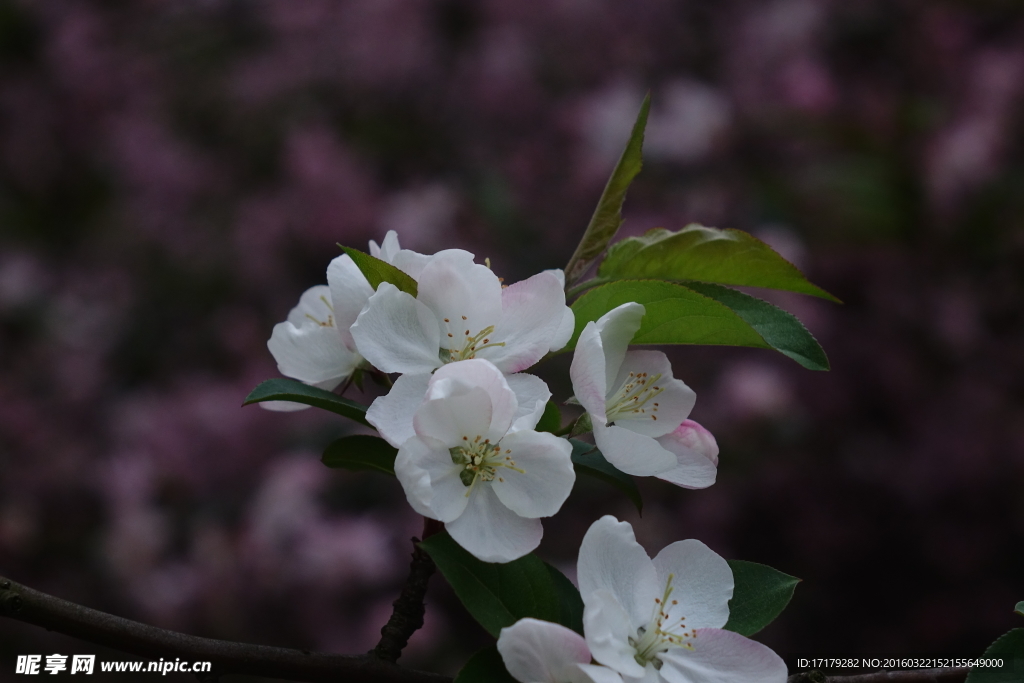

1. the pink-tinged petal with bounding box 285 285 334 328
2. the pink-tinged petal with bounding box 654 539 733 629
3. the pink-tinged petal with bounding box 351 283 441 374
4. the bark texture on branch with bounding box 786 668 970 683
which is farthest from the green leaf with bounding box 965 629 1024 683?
the pink-tinged petal with bounding box 285 285 334 328

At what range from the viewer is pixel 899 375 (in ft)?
7.09

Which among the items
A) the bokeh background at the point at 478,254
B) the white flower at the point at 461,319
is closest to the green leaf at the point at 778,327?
the white flower at the point at 461,319

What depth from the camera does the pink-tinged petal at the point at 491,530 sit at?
0.47 m

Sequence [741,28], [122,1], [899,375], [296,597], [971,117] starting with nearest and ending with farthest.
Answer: [296,597]
[971,117]
[899,375]
[741,28]
[122,1]

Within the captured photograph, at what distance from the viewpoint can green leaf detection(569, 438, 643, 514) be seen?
55 centimetres

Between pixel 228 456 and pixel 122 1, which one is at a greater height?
pixel 122 1

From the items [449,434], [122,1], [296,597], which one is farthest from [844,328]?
[122,1]

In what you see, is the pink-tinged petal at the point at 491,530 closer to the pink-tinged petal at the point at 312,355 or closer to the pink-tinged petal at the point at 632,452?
the pink-tinged petal at the point at 632,452

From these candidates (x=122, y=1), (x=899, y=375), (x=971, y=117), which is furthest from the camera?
(x=122, y=1)

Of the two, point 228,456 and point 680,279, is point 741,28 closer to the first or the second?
point 228,456

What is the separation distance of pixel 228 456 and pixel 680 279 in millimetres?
1805

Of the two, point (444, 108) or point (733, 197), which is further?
point (444, 108)

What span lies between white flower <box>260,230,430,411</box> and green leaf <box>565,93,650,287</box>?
0.14m

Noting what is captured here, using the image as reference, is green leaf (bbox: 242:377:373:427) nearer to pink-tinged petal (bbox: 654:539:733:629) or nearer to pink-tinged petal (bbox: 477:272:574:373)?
pink-tinged petal (bbox: 477:272:574:373)
